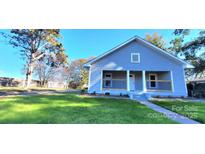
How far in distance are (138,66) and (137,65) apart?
0.38 feet

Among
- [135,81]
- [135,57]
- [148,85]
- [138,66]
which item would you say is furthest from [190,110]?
[135,81]

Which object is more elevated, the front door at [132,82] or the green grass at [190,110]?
the front door at [132,82]

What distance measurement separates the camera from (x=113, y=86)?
13.3 meters

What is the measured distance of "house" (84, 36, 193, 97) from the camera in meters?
12.2

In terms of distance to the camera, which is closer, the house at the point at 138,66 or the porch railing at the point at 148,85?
the house at the point at 138,66

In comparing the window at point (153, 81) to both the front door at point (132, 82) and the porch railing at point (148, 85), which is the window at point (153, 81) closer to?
the porch railing at point (148, 85)

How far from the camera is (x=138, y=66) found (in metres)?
12.4

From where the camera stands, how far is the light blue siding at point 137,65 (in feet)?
40.2

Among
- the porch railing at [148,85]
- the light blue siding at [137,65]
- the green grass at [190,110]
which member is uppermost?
the light blue siding at [137,65]

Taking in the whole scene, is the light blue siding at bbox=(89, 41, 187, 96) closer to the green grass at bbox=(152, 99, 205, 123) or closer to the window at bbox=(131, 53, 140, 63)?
the window at bbox=(131, 53, 140, 63)

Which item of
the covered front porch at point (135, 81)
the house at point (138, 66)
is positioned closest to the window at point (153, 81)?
the covered front porch at point (135, 81)

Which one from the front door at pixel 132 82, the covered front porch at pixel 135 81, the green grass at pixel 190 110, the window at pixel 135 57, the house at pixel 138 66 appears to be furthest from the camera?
the front door at pixel 132 82
